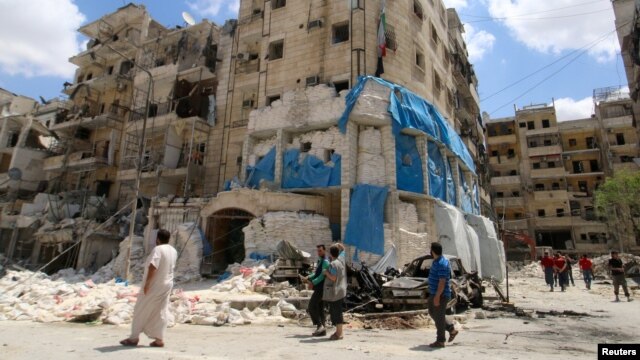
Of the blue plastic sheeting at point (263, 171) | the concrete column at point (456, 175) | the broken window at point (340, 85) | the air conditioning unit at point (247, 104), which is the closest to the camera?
the blue plastic sheeting at point (263, 171)

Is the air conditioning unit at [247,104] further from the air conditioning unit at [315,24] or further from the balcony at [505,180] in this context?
the balcony at [505,180]

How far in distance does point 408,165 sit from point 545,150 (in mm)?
34942

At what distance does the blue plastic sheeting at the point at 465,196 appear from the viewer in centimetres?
2399

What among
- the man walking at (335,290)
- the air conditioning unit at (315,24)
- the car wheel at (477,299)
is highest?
the air conditioning unit at (315,24)

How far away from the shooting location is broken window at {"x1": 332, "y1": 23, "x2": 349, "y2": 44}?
70.4 feet

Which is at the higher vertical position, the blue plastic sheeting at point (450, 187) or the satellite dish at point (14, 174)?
the satellite dish at point (14, 174)

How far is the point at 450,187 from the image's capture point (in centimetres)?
2164

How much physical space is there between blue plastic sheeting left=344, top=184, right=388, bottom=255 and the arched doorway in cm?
467

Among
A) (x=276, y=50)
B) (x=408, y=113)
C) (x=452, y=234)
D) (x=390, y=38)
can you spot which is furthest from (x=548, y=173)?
(x=276, y=50)

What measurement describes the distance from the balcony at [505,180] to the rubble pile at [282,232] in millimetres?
36141

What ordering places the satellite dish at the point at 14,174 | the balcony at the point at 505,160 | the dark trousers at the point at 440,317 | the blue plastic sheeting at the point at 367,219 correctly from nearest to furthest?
the dark trousers at the point at 440,317 → the blue plastic sheeting at the point at 367,219 → the satellite dish at the point at 14,174 → the balcony at the point at 505,160

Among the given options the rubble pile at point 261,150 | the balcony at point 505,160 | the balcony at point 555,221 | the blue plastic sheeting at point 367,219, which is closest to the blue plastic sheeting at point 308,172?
the rubble pile at point 261,150

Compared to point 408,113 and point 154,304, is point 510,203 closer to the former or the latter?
point 408,113

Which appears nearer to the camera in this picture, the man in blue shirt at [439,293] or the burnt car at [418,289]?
the man in blue shirt at [439,293]
